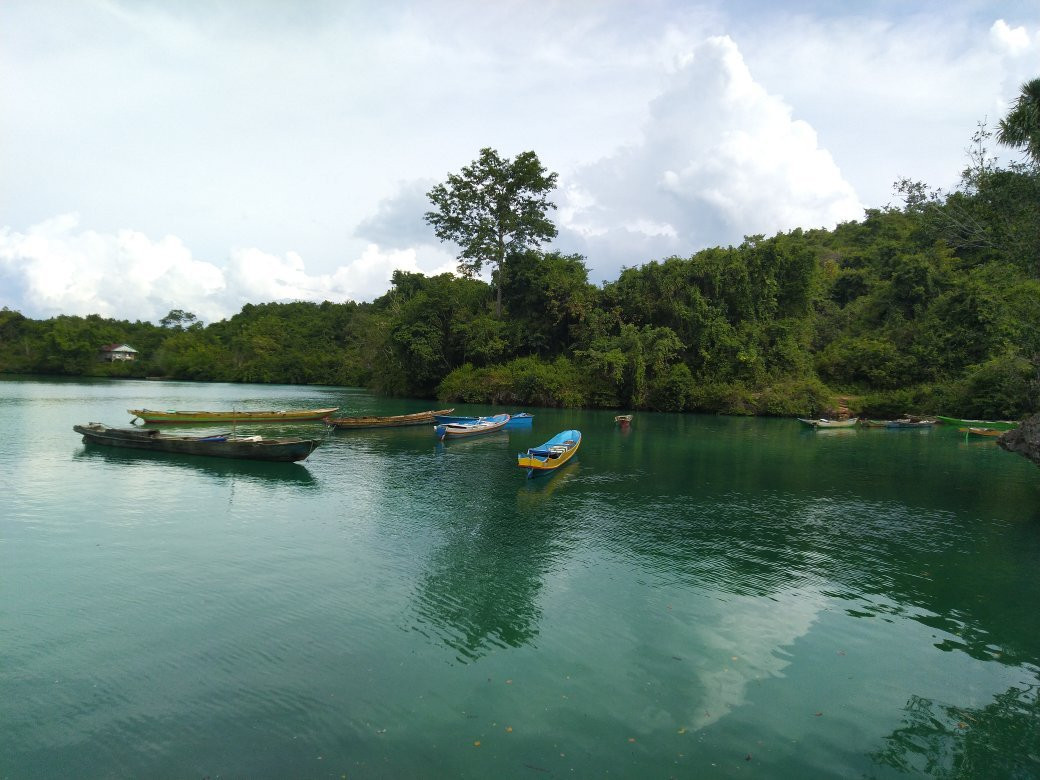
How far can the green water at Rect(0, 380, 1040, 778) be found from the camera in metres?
6.32

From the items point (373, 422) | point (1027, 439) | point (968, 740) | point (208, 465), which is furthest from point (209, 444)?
point (1027, 439)

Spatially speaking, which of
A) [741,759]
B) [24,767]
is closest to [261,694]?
[24,767]

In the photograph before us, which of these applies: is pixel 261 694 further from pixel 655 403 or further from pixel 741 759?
pixel 655 403

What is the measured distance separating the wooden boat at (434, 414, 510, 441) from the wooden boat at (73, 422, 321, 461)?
7436 millimetres

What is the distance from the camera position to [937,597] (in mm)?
11078

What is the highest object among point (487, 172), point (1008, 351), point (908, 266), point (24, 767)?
point (487, 172)

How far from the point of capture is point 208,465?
73.7ft

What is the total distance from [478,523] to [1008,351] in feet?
154

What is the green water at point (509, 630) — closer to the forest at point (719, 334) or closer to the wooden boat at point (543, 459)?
the wooden boat at point (543, 459)

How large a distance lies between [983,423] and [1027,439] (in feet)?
86.7

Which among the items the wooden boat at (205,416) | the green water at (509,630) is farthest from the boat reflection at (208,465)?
the wooden boat at (205,416)

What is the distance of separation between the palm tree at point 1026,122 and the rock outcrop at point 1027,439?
7606 millimetres

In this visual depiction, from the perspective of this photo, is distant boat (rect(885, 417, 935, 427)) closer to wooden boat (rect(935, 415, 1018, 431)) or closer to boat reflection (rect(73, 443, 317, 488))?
wooden boat (rect(935, 415, 1018, 431))

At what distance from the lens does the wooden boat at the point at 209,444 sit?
22.4 metres
